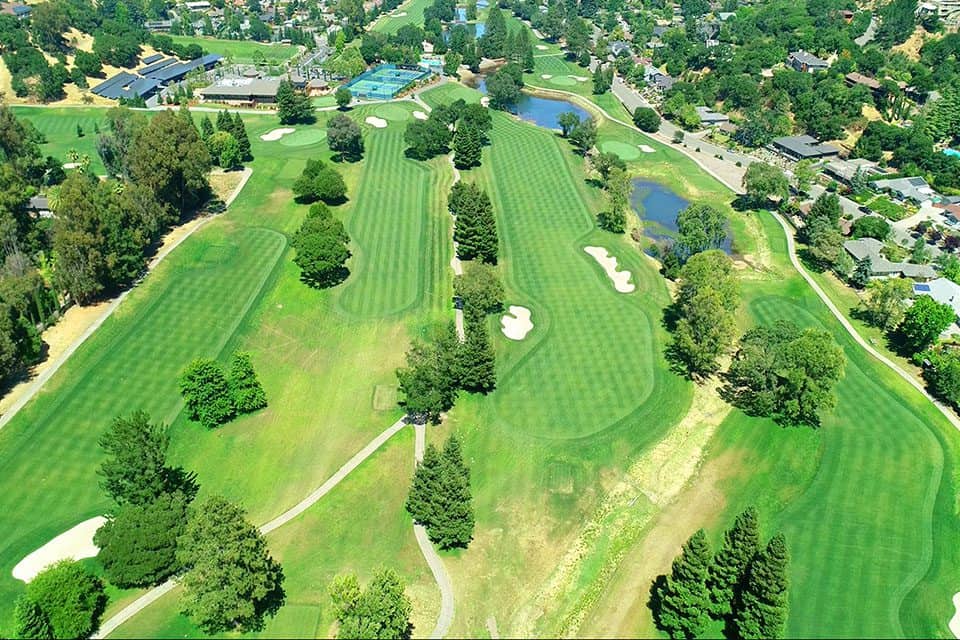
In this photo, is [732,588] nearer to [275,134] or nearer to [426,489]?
[426,489]

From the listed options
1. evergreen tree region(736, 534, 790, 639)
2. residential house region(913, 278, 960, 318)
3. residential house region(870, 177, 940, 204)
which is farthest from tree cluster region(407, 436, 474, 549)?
residential house region(870, 177, 940, 204)

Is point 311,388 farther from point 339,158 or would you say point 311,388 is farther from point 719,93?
point 719,93

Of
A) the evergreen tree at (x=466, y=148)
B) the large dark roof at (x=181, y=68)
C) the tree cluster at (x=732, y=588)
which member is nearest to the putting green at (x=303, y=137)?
the evergreen tree at (x=466, y=148)

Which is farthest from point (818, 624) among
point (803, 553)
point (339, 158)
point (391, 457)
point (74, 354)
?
point (339, 158)

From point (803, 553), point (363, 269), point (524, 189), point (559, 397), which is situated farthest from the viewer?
point (524, 189)

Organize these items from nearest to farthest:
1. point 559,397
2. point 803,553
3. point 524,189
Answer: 1. point 803,553
2. point 559,397
3. point 524,189

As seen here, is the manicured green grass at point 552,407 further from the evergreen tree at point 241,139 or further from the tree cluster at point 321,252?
the evergreen tree at point 241,139
